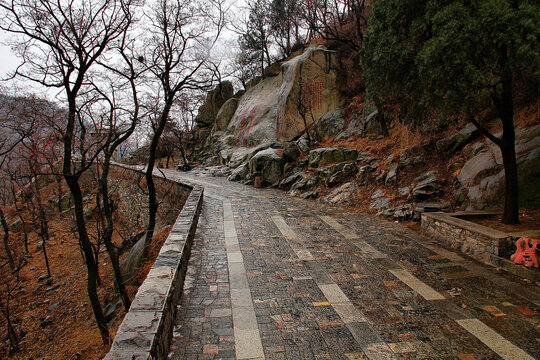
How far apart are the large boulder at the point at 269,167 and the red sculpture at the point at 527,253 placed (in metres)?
11.2

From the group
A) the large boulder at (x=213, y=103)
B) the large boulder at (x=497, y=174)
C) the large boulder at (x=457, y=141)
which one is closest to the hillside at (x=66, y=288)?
the large boulder at (x=497, y=174)

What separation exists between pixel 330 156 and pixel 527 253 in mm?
9362

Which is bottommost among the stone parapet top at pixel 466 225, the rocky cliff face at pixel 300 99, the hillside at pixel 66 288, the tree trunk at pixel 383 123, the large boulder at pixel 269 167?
the hillside at pixel 66 288

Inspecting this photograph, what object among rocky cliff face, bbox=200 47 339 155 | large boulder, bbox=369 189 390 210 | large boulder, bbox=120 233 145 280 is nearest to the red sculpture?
large boulder, bbox=369 189 390 210

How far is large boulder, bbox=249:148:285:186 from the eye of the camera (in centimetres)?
1580

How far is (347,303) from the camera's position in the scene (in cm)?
418

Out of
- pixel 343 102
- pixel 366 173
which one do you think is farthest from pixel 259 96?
pixel 366 173

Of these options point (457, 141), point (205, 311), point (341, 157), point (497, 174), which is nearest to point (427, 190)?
point (497, 174)

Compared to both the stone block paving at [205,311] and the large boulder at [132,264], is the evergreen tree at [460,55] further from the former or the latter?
the large boulder at [132,264]

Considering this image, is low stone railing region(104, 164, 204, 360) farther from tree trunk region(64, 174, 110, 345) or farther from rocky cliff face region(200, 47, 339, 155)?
rocky cliff face region(200, 47, 339, 155)

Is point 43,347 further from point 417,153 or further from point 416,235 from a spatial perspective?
point 417,153

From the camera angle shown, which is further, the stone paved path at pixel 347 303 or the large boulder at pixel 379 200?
the large boulder at pixel 379 200

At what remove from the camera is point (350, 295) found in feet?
14.4

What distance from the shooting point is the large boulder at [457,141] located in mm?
9297
